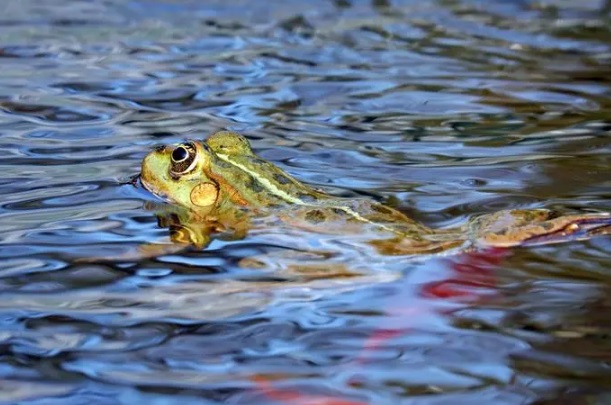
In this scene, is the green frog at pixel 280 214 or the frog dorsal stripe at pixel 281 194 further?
the frog dorsal stripe at pixel 281 194

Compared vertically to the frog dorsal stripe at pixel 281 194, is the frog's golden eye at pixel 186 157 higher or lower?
higher

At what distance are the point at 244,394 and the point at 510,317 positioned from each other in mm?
1003

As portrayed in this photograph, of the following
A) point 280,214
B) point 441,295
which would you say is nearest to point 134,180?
point 280,214

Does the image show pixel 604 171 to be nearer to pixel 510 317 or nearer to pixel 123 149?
pixel 510 317

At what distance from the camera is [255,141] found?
19.7 feet

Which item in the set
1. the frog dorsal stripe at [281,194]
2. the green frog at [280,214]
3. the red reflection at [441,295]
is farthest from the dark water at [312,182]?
the frog dorsal stripe at [281,194]

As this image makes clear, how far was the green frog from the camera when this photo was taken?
4.23 meters

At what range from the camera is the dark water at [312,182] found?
325cm

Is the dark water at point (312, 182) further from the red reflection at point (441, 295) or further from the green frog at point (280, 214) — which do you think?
the green frog at point (280, 214)

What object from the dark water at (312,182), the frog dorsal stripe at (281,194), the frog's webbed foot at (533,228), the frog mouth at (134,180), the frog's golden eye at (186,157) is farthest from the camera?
the frog mouth at (134,180)

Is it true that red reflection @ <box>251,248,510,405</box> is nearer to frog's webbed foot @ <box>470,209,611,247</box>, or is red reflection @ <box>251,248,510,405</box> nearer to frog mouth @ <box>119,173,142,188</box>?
frog's webbed foot @ <box>470,209,611,247</box>

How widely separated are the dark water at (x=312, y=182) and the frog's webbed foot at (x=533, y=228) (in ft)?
0.32

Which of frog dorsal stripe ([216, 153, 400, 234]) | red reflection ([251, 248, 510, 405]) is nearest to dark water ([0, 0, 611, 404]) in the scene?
red reflection ([251, 248, 510, 405])

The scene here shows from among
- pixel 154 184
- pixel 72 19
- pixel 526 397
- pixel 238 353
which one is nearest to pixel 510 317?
pixel 526 397
